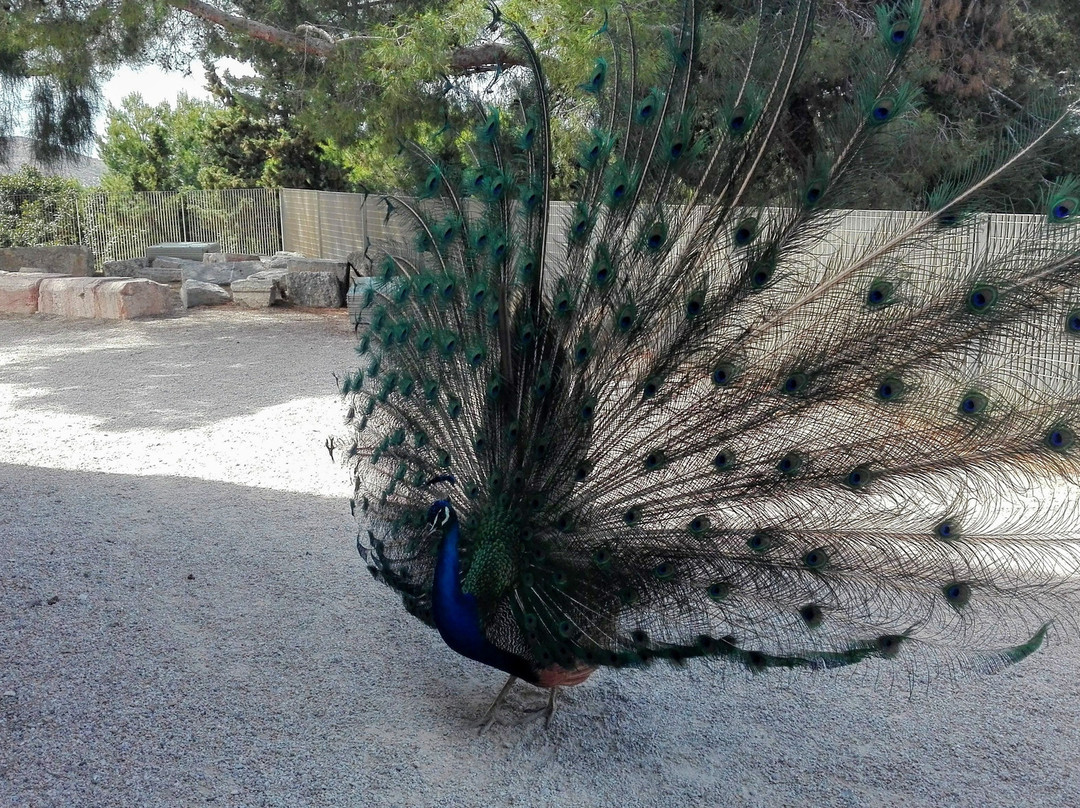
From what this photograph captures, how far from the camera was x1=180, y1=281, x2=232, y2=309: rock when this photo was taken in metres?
14.9

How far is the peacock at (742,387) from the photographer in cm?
260

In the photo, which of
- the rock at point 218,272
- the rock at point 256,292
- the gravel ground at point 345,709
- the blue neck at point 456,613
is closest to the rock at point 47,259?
the rock at point 218,272

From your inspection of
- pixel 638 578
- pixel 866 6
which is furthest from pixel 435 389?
pixel 866 6

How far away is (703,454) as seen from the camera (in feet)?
9.56

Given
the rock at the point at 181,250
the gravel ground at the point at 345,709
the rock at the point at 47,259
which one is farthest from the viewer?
the rock at the point at 181,250

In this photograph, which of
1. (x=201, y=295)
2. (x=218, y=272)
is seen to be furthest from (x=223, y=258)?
(x=201, y=295)

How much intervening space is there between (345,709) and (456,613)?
883 millimetres

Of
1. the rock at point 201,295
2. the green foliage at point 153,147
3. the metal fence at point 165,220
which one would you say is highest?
the green foliage at point 153,147

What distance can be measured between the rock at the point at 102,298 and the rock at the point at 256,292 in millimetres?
1274

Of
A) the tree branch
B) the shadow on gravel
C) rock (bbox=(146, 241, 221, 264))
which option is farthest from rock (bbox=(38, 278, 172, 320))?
the shadow on gravel

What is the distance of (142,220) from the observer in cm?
2102

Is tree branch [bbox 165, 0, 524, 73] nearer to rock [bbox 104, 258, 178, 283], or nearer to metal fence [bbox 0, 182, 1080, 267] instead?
rock [bbox 104, 258, 178, 283]

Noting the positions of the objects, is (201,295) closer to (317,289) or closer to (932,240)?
(317,289)

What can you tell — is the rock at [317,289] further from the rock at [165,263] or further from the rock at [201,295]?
the rock at [165,263]
